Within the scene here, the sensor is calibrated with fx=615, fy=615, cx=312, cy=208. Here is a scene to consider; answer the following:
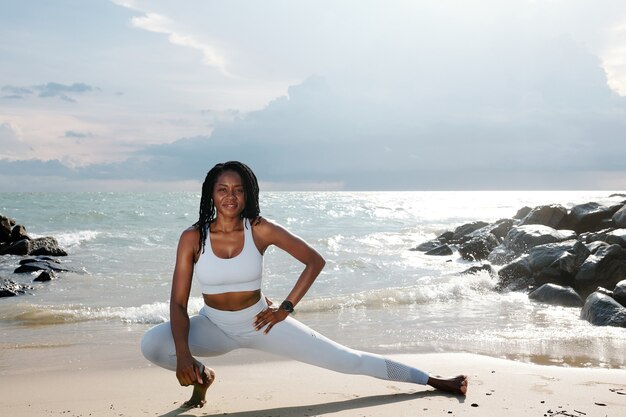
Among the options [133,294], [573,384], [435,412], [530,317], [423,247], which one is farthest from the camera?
[423,247]

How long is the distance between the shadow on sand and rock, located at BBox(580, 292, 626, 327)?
5.02 m

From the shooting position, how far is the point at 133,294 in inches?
537

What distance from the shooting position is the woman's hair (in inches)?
187

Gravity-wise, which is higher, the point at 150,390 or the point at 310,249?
the point at 310,249

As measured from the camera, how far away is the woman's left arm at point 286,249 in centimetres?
475

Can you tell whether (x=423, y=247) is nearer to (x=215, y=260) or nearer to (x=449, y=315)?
(x=449, y=315)

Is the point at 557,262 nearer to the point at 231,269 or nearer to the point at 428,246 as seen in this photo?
the point at 231,269

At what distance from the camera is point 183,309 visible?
4.60 m

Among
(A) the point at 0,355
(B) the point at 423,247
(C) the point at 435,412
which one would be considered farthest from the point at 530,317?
(B) the point at 423,247

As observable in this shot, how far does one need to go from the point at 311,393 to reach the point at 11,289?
1109cm

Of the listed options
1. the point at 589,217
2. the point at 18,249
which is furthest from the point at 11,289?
the point at 589,217

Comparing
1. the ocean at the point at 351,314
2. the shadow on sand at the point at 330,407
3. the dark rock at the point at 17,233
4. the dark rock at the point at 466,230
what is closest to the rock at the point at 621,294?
the ocean at the point at 351,314

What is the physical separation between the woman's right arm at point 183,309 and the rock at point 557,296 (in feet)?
28.5

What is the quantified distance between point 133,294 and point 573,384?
10320mm
